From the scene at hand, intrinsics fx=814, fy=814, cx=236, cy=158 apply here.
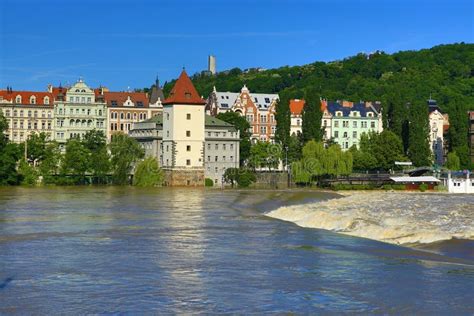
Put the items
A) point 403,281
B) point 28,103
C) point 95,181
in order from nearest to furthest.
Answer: point 403,281, point 95,181, point 28,103

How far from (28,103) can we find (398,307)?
102 metres

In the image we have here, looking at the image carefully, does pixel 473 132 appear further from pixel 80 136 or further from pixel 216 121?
pixel 80 136

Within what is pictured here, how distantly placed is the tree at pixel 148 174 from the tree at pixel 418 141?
33.3 m

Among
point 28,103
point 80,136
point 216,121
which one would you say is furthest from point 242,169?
point 28,103

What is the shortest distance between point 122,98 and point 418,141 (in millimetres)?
44074

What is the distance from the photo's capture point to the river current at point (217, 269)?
22281 millimetres

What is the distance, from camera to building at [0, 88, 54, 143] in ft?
385

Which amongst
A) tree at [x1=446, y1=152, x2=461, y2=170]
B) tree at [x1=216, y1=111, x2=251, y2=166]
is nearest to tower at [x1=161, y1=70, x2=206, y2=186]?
tree at [x1=216, y1=111, x2=251, y2=166]

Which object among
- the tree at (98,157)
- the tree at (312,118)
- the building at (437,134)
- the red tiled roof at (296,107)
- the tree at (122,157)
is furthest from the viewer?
the building at (437,134)

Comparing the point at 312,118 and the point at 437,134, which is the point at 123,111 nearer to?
the point at 312,118

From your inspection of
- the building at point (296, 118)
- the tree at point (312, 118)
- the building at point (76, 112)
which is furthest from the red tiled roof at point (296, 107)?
the building at point (76, 112)

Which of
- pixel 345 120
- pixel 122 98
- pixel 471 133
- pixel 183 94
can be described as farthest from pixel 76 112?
pixel 471 133

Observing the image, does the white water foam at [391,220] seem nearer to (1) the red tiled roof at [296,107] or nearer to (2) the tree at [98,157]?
(2) the tree at [98,157]

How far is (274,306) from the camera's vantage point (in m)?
22.0
